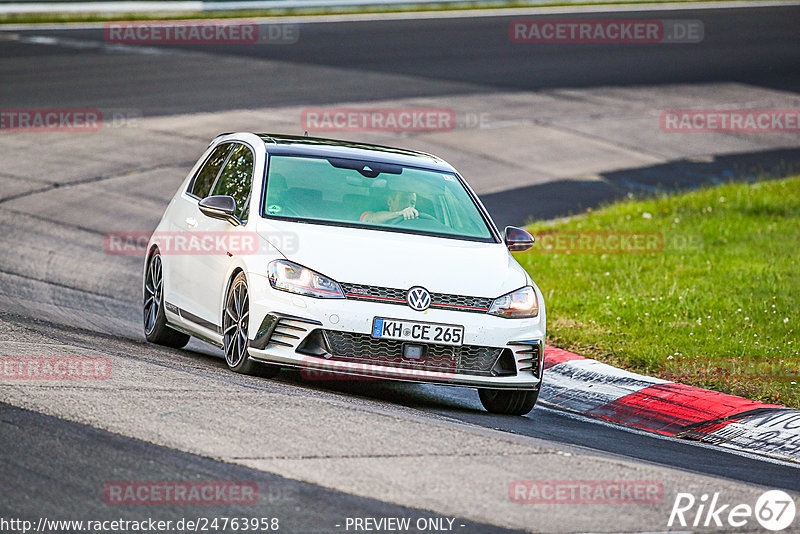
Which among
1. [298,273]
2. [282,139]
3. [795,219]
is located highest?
[282,139]

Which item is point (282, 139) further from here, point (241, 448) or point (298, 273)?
point (241, 448)

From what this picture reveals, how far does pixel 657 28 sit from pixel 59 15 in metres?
16.5

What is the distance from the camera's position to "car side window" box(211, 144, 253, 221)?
30.1 ft

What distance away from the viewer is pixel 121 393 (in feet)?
23.1

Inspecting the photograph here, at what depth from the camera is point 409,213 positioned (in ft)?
30.0

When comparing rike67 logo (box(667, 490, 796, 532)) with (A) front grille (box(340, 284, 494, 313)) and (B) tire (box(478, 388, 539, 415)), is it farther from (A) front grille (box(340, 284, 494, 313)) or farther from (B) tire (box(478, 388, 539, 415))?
(B) tire (box(478, 388, 539, 415))

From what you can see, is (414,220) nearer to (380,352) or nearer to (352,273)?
(352,273)

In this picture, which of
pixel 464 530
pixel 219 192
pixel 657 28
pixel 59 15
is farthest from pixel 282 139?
pixel 657 28
